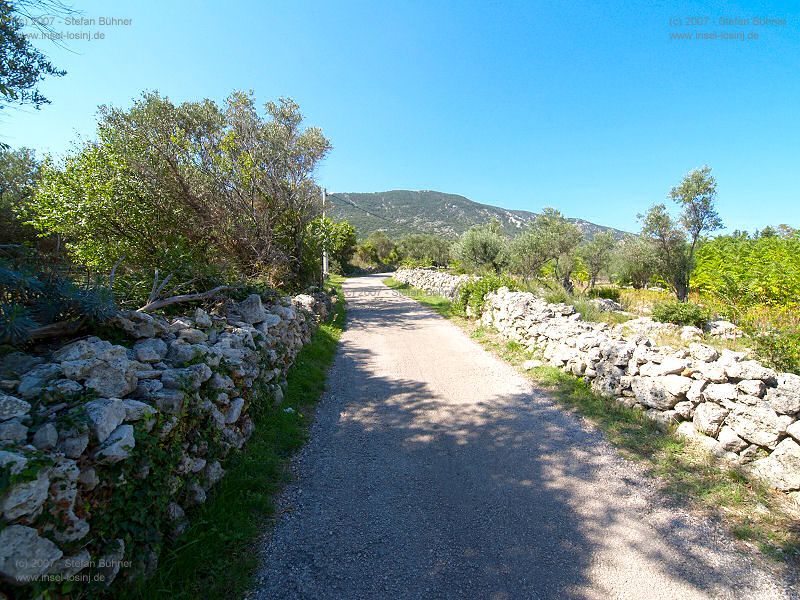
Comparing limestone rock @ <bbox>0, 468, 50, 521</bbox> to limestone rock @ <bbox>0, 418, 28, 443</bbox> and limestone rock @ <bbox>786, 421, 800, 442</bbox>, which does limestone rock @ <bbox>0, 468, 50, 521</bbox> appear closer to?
limestone rock @ <bbox>0, 418, 28, 443</bbox>

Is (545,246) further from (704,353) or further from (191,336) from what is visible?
(191,336)

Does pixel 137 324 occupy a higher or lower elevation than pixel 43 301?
lower

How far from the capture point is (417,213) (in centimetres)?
10194

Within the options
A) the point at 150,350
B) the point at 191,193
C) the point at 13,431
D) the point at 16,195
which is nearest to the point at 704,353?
the point at 150,350

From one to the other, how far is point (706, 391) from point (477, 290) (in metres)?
8.88

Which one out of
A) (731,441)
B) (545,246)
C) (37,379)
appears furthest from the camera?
(545,246)

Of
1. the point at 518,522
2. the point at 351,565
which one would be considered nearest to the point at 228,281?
the point at 351,565

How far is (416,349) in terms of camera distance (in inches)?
363

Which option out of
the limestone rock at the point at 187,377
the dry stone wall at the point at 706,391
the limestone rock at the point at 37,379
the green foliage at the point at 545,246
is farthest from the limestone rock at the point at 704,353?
the green foliage at the point at 545,246

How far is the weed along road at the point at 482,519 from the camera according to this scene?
257 cm

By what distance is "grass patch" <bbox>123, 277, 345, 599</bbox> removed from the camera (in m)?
2.45

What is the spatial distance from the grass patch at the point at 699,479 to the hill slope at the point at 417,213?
3218 inches

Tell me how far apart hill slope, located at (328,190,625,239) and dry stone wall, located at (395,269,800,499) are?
80.7 m

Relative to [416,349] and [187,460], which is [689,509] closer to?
[187,460]
